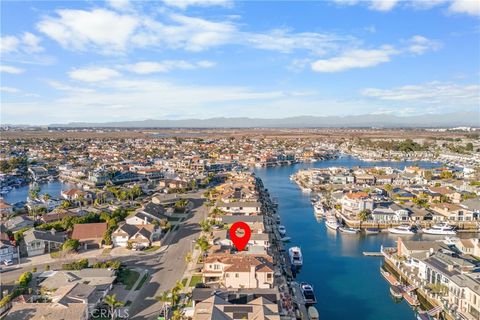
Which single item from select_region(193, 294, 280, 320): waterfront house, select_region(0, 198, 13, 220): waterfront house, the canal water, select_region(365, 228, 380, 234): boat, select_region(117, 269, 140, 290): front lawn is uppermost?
select_region(193, 294, 280, 320): waterfront house

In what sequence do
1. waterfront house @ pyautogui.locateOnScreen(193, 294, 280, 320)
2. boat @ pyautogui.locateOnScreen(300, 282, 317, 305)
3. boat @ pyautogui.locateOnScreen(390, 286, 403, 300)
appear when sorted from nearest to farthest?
waterfront house @ pyautogui.locateOnScreen(193, 294, 280, 320) → boat @ pyautogui.locateOnScreen(300, 282, 317, 305) → boat @ pyautogui.locateOnScreen(390, 286, 403, 300)

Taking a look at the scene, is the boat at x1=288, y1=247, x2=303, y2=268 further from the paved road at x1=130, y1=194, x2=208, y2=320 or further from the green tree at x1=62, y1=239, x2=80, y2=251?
the green tree at x1=62, y1=239, x2=80, y2=251

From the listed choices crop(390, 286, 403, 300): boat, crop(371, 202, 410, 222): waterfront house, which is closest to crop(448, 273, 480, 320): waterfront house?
crop(390, 286, 403, 300): boat

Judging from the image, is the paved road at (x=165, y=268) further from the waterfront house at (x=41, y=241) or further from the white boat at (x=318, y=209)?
the white boat at (x=318, y=209)

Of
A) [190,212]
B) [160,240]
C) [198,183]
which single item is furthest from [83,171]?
[160,240]

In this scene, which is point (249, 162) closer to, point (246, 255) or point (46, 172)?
point (46, 172)

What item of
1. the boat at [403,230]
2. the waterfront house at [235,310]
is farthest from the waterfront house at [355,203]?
the waterfront house at [235,310]
